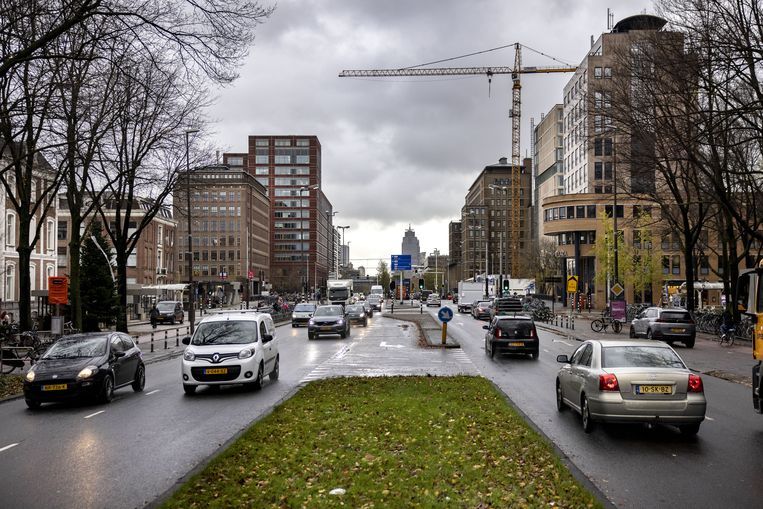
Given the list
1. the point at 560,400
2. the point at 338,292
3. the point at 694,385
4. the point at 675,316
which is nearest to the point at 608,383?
the point at 694,385

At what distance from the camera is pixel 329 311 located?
38.1 metres

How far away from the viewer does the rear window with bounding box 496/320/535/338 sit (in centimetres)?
2548

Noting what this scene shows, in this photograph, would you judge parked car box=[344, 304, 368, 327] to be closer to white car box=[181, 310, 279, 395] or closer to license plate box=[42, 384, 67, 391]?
white car box=[181, 310, 279, 395]

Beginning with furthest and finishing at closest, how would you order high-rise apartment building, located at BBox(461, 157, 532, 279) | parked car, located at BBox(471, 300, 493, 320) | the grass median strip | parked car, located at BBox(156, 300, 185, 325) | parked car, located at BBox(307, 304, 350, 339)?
high-rise apartment building, located at BBox(461, 157, 532, 279) → parked car, located at BBox(471, 300, 493, 320) → parked car, located at BBox(156, 300, 185, 325) → parked car, located at BBox(307, 304, 350, 339) → the grass median strip

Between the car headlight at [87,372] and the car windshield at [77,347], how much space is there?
0.85 meters

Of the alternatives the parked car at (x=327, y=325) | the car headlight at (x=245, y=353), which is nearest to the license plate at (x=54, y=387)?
the car headlight at (x=245, y=353)

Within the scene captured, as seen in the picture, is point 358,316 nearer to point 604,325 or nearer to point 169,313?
point 169,313

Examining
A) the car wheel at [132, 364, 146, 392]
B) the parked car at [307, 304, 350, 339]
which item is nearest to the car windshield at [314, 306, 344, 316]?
the parked car at [307, 304, 350, 339]

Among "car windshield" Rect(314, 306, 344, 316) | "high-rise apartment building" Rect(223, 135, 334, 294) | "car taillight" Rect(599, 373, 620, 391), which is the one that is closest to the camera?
"car taillight" Rect(599, 373, 620, 391)

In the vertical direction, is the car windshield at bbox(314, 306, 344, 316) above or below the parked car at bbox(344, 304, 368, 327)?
above

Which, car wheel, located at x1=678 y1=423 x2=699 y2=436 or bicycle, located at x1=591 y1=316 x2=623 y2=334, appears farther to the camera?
bicycle, located at x1=591 y1=316 x2=623 y2=334

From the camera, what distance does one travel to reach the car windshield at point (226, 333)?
17.0 m

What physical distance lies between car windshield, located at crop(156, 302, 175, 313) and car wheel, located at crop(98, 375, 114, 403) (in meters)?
40.6

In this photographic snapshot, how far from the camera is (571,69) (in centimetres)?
12062
